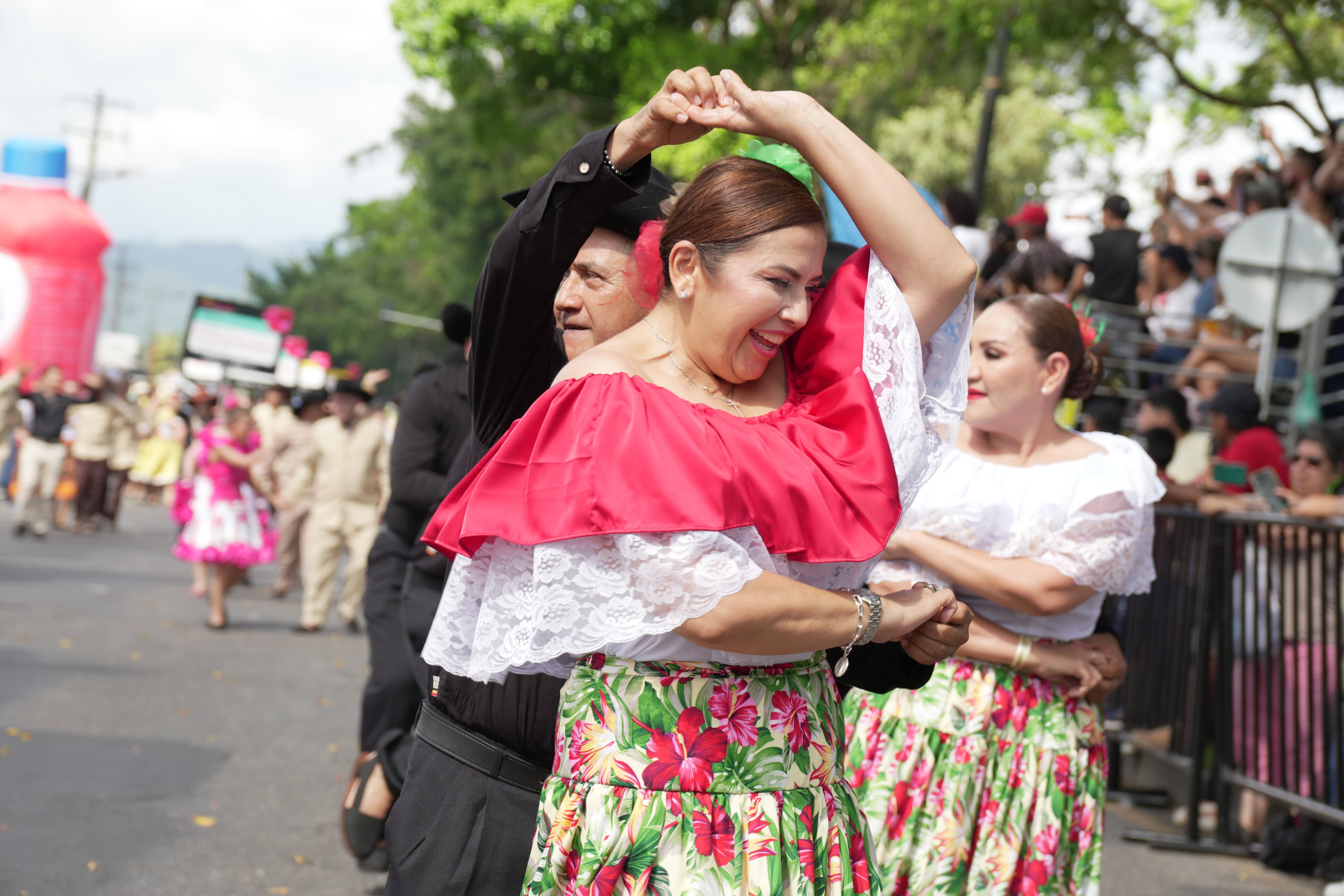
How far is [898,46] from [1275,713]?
551 inches

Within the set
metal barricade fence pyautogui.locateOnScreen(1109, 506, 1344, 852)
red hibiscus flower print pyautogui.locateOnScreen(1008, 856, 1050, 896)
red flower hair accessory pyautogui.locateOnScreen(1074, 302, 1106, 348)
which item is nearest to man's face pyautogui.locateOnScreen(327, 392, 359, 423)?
metal barricade fence pyautogui.locateOnScreen(1109, 506, 1344, 852)

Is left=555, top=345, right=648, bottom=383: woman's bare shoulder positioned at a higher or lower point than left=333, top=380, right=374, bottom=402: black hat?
lower

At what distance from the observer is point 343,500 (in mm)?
12039

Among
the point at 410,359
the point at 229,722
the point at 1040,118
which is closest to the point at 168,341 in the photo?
the point at 410,359

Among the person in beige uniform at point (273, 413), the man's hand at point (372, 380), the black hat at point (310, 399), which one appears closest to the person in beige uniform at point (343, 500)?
the man's hand at point (372, 380)

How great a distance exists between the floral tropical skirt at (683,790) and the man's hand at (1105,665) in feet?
4.82

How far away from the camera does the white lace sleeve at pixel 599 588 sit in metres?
1.93

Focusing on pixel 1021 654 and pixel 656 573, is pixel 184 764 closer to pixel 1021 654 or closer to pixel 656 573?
pixel 1021 654

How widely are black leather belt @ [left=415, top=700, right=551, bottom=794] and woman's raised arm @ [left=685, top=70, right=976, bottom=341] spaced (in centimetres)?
120

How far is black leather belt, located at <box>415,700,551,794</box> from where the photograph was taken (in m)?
2.57

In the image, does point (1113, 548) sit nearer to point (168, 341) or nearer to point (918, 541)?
point (918, 541)

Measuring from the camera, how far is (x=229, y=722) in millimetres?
7914

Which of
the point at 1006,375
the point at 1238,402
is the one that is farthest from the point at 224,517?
the point at 1006,375

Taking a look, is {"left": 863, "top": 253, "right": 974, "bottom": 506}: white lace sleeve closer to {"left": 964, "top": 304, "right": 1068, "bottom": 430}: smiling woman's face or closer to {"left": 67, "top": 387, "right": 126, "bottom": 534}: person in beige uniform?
{"left": 964, "top": 304, "right": 1068, "bottom": 430}: smiling woman's face
